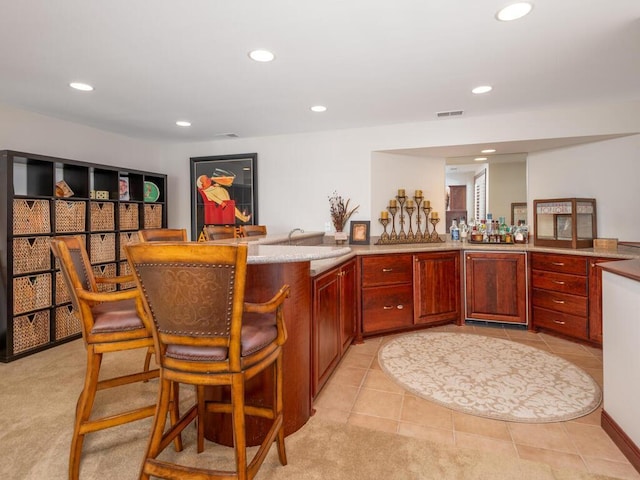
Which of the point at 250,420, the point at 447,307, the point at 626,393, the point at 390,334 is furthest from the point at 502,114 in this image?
the point at 250,420

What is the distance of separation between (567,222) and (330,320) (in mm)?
2825

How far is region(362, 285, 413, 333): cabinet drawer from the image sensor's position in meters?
3.50

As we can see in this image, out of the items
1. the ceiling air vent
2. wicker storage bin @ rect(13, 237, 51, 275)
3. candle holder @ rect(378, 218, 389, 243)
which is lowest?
wicker storage bin @ rect(13, 237, 51, 275)

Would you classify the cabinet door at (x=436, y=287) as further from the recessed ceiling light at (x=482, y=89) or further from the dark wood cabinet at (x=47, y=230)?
the dark wood cabinet at (x=47, y=230)

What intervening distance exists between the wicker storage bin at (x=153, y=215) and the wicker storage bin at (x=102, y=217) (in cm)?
43

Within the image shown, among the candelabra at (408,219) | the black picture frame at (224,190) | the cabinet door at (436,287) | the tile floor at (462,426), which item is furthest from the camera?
the black picture frame at (224,190)

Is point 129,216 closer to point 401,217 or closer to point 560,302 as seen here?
point 401,217

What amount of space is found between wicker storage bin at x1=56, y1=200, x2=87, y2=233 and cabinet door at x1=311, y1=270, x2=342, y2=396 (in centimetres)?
284

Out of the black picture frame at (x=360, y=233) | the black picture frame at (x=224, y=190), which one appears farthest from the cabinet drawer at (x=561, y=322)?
the black picture frame at (x=224, y=190)

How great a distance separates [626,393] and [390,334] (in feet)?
6.76

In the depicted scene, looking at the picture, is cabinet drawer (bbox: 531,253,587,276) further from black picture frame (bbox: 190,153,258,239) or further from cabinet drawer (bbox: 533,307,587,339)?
black picture frame (bbox: 190,153,258,239)

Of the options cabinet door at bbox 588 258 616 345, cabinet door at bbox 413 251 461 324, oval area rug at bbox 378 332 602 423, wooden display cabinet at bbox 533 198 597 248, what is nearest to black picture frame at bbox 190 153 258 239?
cabinet door at bbox 413 251 461 324

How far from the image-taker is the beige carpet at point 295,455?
1.67 m

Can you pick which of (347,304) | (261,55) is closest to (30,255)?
(261,55)
